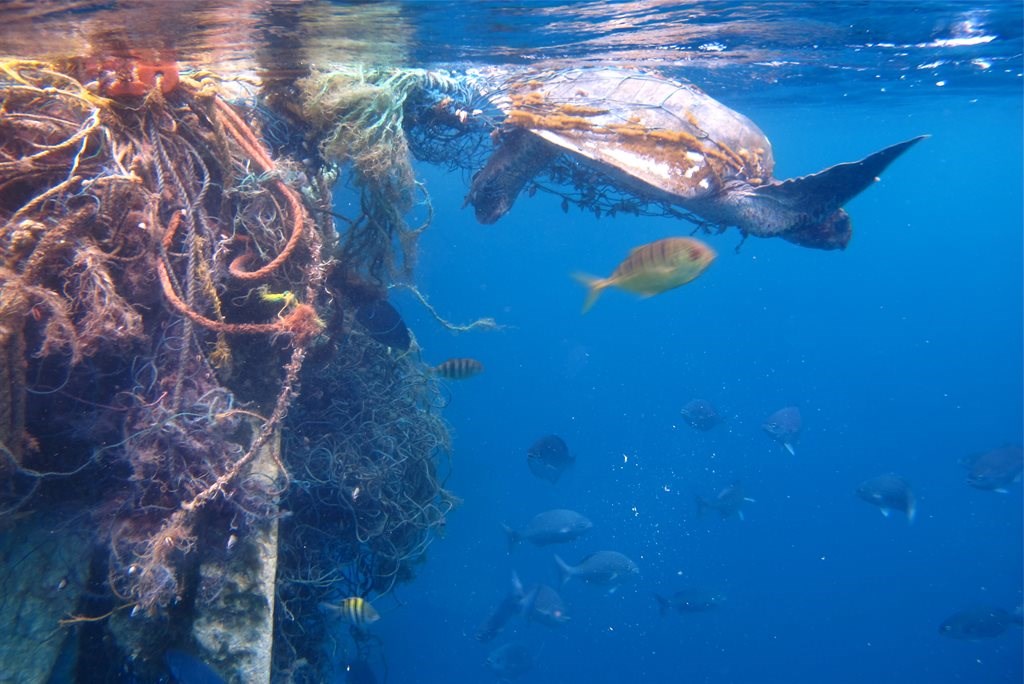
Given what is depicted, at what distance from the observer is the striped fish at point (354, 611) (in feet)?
19.8

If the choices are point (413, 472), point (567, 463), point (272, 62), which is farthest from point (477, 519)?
point (272, 62)

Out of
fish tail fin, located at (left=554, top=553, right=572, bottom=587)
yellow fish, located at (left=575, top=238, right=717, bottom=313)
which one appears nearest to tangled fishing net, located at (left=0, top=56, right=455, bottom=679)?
yellow fish, located at (left=575, top=238, right=717, bottom=313)

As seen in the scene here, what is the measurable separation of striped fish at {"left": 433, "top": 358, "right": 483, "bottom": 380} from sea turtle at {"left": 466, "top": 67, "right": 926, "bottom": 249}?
→ 3.36 meters

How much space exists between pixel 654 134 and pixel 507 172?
80.7 inches

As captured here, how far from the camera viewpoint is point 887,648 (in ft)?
90.6

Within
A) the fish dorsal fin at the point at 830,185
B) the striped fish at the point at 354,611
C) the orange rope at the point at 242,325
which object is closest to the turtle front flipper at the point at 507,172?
the fish dorsal fin at the point at 830,185

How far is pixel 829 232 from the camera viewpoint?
5121mm

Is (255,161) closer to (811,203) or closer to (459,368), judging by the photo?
(459,368)

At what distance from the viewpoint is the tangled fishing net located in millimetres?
3631

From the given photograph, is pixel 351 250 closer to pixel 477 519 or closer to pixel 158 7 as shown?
pixel 158 7

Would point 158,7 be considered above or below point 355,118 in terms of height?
above

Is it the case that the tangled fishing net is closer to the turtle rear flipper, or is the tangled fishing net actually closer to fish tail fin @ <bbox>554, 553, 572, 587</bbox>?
the turtle rear flipper

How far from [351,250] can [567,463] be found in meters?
6.94

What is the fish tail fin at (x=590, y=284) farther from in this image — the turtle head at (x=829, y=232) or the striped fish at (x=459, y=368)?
the striped fish at (x=459, y=368)
